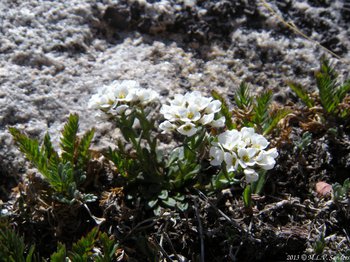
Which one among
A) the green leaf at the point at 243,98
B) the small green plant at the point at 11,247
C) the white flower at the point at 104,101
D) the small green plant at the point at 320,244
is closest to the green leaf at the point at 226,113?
the green leaf at the point at 243,98

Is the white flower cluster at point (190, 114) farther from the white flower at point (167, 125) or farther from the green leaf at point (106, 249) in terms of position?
the green leaf at point (106, 249)

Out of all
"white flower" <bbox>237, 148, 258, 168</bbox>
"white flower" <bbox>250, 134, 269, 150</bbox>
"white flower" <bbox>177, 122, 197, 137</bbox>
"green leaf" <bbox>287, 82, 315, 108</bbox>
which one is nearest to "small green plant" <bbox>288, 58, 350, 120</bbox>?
"green leaf" <bbox>287, 82, 315, 108</bbox>

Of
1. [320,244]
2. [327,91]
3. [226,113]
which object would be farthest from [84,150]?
[327,91]

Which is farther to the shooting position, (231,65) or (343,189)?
(231,65)

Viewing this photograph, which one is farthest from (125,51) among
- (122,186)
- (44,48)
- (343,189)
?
(343,189)

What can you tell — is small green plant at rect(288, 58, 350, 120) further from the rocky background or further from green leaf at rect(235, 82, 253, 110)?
green leaf at rect(235, 82, 253, 110)

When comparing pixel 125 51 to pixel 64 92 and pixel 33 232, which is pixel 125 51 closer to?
pixel 64 92
